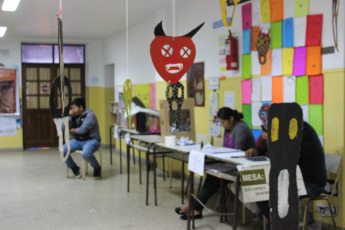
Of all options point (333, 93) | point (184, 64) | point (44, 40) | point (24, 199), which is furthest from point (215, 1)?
point (44, 40)


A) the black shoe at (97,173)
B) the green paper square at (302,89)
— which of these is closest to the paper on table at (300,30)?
the green paper square at (302,89)

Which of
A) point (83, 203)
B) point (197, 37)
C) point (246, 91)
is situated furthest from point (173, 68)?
point (197, 37)

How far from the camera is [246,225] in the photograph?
3957 millimetres

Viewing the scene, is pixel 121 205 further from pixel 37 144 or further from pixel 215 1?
pixel 37 144

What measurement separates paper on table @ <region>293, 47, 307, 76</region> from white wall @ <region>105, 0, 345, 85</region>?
9.1 inches

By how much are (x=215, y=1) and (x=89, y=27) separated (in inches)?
152

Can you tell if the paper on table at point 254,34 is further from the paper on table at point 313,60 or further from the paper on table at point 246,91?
the paper on table at point 313,60

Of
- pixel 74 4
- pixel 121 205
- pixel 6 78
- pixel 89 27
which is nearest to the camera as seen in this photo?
pixel 121 205

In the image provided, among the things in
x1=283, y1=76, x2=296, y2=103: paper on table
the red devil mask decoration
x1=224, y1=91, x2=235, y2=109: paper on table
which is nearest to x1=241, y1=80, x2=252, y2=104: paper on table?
x1=224, y1=91, x2=235, y2=109: paper on table

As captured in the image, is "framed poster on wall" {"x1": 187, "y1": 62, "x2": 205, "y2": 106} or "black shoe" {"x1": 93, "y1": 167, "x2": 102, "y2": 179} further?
"black shoe" {"x1": 93, "y1": 167, "x2": 102, "y2": 179}

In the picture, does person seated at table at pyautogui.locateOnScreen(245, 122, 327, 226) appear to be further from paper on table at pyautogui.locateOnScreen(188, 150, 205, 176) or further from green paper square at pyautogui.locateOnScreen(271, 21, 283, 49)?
green paper square at pyautogui.locateOnScreen(271, 21, 283, 49)

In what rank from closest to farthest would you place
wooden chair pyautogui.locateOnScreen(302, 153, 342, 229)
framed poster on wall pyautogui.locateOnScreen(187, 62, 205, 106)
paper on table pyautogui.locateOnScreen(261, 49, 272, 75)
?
wooden chair pyautogui.locateOnScreen(302, 153, 342, 229) → paper on table pyautogui.locateOnScreen(261, 49, 272, 75) → framed poster on wall pyautogui.locateOnScreen(187, 62, 205, 106)

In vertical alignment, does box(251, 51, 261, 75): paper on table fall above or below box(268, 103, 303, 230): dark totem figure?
above

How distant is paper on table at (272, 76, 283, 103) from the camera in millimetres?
4227
